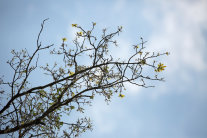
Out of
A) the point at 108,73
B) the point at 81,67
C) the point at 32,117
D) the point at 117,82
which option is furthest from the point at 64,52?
the point at 32,117

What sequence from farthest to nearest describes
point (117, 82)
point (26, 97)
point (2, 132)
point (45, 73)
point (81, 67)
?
point (26, 97)
point (81, 67)
point (45, 73)
point (117, 82)
point (2, 132)

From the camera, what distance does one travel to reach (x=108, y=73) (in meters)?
6.29

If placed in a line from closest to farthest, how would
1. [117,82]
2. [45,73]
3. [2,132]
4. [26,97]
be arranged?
[2,132], [117,82], [45,73], [26,97]

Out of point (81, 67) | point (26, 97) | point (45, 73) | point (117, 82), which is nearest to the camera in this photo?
point (117, 82)

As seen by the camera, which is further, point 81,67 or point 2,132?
point 81,67

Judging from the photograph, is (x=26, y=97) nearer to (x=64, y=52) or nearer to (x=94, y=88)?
(x=64, y=52)

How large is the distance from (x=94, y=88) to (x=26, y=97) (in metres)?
3.71

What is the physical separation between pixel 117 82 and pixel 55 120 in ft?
9.19

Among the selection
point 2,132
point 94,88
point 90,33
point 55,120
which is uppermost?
point 90,33

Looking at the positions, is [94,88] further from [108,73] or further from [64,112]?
[64,112]

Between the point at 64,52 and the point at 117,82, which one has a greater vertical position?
the point at 64,52

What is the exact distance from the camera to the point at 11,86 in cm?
654

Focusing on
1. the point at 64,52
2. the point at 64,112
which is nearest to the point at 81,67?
the point at 64,52

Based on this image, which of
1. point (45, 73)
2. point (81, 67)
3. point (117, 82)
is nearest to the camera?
point (117, 82)
